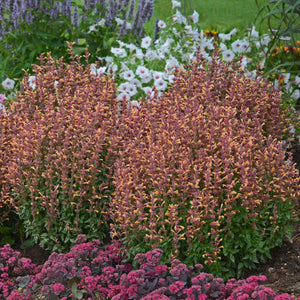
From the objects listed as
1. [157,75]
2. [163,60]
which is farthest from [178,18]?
[157,75]

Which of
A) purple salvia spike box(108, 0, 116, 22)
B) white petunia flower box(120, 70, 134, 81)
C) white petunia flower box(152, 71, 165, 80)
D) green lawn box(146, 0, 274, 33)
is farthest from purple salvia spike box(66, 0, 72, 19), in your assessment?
green lawn box(146, 0, 274, 33)

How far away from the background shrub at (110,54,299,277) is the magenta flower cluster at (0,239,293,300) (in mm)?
184

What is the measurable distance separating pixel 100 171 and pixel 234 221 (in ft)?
3.22

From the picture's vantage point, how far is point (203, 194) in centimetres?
313

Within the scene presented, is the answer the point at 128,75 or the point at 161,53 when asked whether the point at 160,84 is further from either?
the point at 161,53

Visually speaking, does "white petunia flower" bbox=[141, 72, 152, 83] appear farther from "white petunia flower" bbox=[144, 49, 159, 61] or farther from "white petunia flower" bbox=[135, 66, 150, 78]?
"white petunia flower" bbox=[144, 49, 159, 61]

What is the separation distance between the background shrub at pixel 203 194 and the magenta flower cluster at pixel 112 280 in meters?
0.18

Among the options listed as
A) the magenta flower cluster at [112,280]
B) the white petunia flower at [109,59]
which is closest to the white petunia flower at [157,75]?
the white petunia flower at [109,59]

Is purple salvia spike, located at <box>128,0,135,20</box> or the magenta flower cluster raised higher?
purple salvia spike, located at <box>128,0,135,20</box>

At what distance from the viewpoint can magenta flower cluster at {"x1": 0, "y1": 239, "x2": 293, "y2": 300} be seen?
2552 millimetres

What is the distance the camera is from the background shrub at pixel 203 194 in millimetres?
2990

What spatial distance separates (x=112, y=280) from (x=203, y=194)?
76cm

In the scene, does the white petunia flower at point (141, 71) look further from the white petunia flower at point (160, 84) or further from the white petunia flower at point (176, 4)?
the white petunia flower at point (176, 4)

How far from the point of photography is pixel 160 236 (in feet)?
9.66
